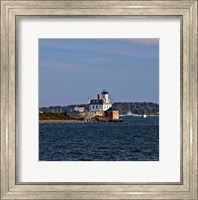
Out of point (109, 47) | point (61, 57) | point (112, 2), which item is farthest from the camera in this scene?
point (109, 47)

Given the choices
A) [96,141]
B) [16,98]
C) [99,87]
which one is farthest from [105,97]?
[16,98]

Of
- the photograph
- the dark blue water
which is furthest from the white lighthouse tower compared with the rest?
the dark blue water

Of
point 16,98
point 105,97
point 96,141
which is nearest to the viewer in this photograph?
point 16,98

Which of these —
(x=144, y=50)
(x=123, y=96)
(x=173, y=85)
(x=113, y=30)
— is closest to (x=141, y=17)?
(x=113, y=30)

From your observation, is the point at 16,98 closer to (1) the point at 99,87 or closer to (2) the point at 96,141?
(1) the point at 99,87

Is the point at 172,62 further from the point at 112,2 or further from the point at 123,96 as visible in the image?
the point at 123,96

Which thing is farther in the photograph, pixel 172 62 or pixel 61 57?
pixel 61 57

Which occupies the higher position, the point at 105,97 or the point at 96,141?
the point at 105,97
